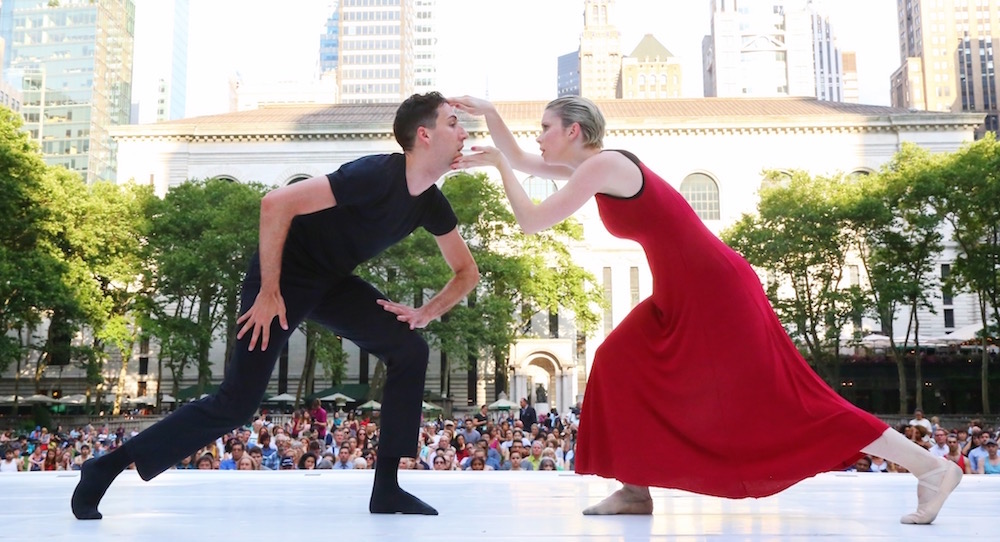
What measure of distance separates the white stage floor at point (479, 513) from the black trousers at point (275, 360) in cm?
29

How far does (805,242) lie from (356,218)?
29920 mm

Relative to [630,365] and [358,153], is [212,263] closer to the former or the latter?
[358,153]

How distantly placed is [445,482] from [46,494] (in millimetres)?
2207

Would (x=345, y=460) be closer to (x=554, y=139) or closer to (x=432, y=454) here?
(x=432, y=454)

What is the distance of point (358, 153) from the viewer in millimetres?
49156

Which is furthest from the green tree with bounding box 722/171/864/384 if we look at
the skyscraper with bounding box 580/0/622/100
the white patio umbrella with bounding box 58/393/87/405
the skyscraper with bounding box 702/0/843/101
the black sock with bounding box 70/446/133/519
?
the skyscraper with bounding box 580/0/622/100

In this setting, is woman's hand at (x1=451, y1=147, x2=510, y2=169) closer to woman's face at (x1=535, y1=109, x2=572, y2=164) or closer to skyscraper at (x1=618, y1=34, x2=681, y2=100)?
woman's face at (x1=535, y1=109, x2=572, y2=164)

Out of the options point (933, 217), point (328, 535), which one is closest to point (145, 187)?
point (933, 217)

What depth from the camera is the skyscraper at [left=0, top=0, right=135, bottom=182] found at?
305ft

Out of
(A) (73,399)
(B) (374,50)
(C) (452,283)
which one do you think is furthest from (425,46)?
(C) (452,283)

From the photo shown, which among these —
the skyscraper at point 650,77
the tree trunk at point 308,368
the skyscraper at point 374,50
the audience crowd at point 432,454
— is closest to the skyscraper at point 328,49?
the skyscraper at point 374,50

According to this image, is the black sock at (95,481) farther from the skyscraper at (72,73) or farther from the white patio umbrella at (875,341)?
the skyscraper at (72,73)

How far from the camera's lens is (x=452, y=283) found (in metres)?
3.87

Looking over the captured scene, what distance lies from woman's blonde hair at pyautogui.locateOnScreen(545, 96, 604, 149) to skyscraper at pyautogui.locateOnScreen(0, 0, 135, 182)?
99.0 m
